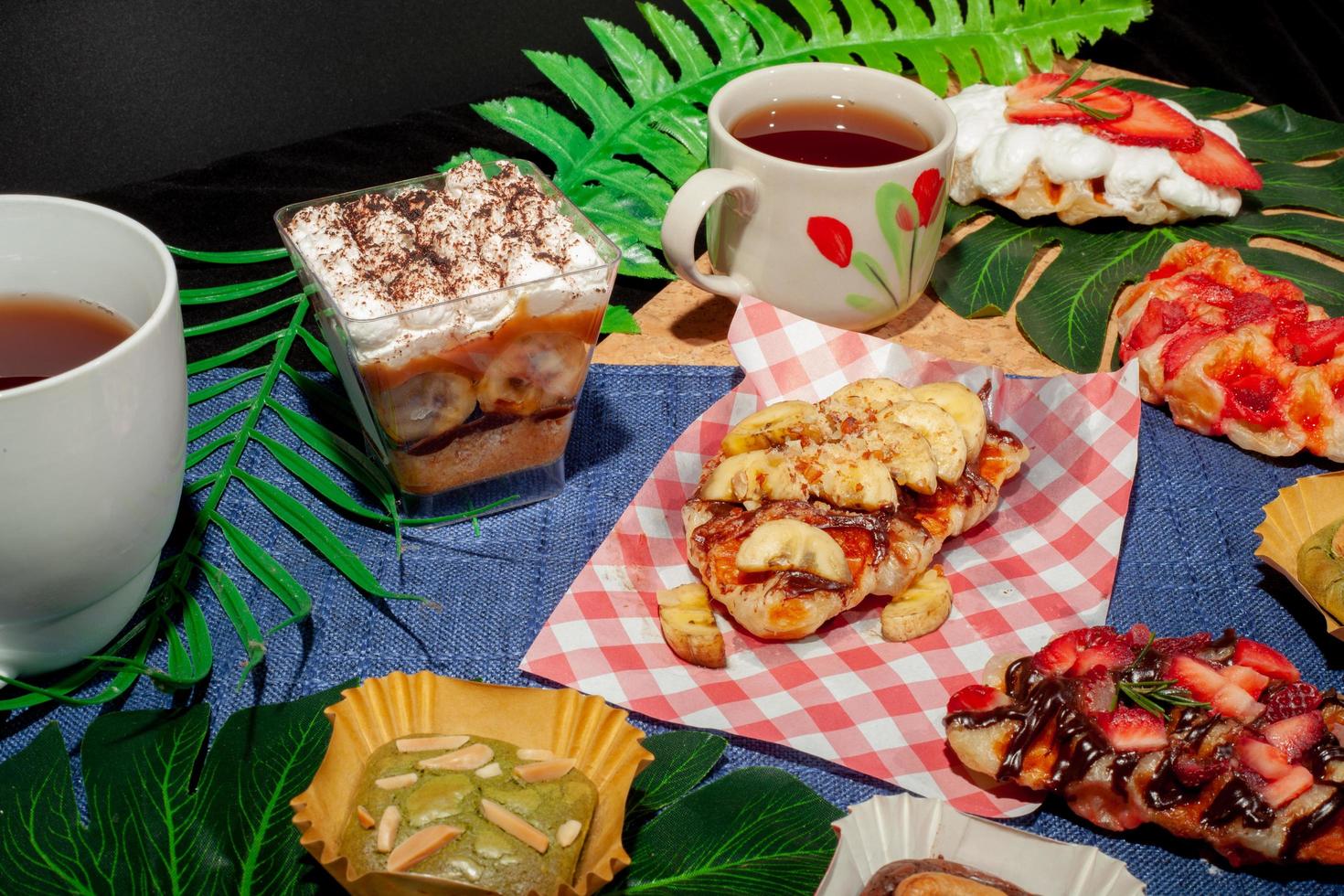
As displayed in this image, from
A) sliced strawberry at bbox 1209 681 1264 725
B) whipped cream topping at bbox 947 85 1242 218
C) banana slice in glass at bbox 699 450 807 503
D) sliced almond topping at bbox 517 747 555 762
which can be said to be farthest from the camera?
whipped cream topping at bbox 947 85 1242 218

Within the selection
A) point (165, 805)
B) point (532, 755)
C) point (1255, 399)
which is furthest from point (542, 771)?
point (1255, 399)

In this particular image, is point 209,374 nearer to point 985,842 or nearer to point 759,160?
point 759,160

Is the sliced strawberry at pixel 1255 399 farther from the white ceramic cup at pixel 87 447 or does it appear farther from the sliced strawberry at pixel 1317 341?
the white ceramic cup at pixel 87 447

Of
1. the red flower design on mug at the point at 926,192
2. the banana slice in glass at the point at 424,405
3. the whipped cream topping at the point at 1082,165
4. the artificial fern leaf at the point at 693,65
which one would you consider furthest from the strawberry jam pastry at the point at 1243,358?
the banana slice in glass at the point at 424,405

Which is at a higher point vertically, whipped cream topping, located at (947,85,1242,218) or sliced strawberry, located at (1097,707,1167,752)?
whipped cream topping, located at (947,85,1242,218)

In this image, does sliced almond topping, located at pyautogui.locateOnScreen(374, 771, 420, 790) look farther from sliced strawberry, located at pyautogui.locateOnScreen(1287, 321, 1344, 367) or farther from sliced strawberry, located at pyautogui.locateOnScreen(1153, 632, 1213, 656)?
sliced strawberry, located at pyautogui.locateOnScreen(1287, 321, 1344, 367)

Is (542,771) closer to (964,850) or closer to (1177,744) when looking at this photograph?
(964,850)

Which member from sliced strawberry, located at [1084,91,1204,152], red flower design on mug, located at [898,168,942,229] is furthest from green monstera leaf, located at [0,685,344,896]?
sliced strawberry, located at [1084,91,1204,152]
